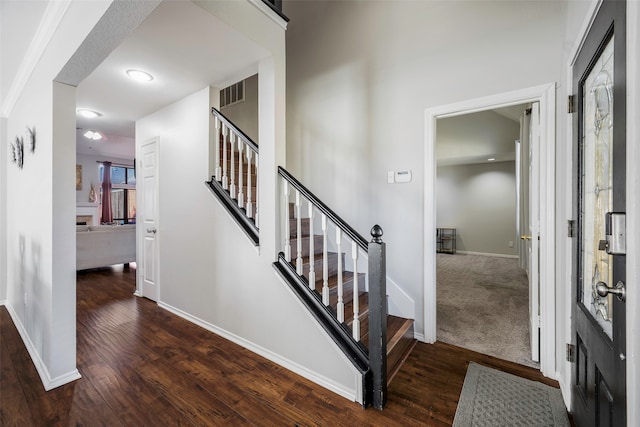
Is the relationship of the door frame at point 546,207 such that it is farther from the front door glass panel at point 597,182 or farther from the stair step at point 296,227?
the stair step at point 296,227

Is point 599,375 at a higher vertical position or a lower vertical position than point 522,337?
higher

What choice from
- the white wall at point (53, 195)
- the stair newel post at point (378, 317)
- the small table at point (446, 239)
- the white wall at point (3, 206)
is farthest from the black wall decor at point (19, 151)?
the small table at point (446, 239)

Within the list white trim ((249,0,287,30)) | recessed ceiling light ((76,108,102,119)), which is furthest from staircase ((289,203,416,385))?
recessed ceiling light ((76,108,102,119))

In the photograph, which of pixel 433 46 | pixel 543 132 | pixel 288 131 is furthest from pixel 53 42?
pixel 543 132

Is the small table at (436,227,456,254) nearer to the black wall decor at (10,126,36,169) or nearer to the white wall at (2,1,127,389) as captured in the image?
the white wall at (2,1,127,389)

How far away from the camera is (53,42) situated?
71.5 inches

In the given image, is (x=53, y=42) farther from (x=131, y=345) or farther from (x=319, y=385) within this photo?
(x=319, y=385)

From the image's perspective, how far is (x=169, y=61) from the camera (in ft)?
7.55

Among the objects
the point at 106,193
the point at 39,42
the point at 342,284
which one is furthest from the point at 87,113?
the point at 106,193

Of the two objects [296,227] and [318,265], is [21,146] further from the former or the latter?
[318,265]

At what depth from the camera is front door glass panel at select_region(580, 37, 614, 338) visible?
1.10 m

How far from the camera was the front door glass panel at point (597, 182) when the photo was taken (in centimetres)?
110

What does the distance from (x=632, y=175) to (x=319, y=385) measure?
1.90 m

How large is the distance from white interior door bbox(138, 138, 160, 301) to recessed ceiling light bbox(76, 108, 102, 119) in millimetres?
646
